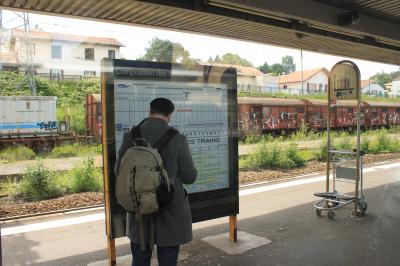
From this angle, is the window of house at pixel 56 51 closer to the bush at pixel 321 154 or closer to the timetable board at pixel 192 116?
the timetable board at pixel 192 116

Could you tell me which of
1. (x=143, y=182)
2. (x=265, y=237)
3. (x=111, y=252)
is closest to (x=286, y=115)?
(x=265, y=237)

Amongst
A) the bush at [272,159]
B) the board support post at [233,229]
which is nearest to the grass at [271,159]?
the bush at [272,159]

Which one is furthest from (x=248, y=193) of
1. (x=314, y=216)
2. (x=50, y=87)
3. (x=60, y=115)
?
(x=60, y=115)

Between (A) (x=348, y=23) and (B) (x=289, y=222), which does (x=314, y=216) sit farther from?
(A) (x=348, y=23)

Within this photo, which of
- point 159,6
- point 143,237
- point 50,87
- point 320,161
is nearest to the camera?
point 143,237

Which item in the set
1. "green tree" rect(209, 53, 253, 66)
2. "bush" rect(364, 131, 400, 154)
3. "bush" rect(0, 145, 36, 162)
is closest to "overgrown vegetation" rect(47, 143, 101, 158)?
"bush" rect(0, 145, 36, 162)

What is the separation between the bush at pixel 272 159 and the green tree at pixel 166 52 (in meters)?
5.82

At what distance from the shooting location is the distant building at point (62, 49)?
601 centimetres

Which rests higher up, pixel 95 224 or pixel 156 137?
pixel 156 137

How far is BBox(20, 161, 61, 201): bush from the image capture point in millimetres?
8180

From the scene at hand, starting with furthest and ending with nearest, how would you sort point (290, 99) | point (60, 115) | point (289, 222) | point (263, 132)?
point (290, 99) < point (263, 132) < point (60, 115) < point (289, 222)

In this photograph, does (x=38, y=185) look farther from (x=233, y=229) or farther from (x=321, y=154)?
(x=321, y=154)

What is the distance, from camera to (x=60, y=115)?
2042 centimetres

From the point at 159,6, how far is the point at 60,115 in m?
16.2
